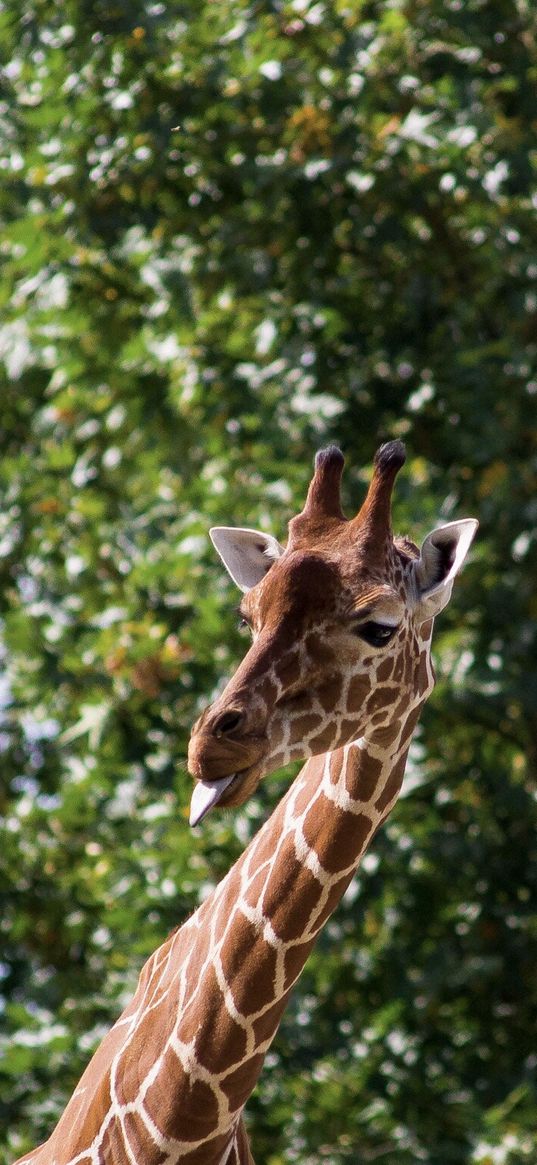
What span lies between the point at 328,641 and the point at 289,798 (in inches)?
16.8

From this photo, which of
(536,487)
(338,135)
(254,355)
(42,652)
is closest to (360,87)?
(338,135)

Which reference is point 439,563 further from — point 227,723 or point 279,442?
point 279,442

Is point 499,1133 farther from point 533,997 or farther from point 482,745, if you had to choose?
point 482,745

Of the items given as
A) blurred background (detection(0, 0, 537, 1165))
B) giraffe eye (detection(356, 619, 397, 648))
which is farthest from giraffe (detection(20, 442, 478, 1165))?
blurred background (detection(0, 0, 537, 1165))

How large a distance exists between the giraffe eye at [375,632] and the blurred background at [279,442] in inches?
121

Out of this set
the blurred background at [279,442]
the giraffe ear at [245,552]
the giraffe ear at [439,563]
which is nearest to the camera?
the giraffe ear at [439,563]

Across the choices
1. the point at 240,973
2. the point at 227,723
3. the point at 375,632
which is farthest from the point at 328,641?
the point at 240,973

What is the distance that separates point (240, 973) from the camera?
9.30ft

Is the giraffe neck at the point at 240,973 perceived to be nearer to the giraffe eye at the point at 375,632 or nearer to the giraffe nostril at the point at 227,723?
the giraffe eye at the point at 375,632

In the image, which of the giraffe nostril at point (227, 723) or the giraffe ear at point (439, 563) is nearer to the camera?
the giraffe nostril at point (227, 723)

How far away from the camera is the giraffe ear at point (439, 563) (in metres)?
2.97

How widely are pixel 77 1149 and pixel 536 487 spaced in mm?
3671

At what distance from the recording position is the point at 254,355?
21.1ft

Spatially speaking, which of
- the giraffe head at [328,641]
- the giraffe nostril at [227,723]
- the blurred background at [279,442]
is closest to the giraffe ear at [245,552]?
the giraffe head at [328,641]
